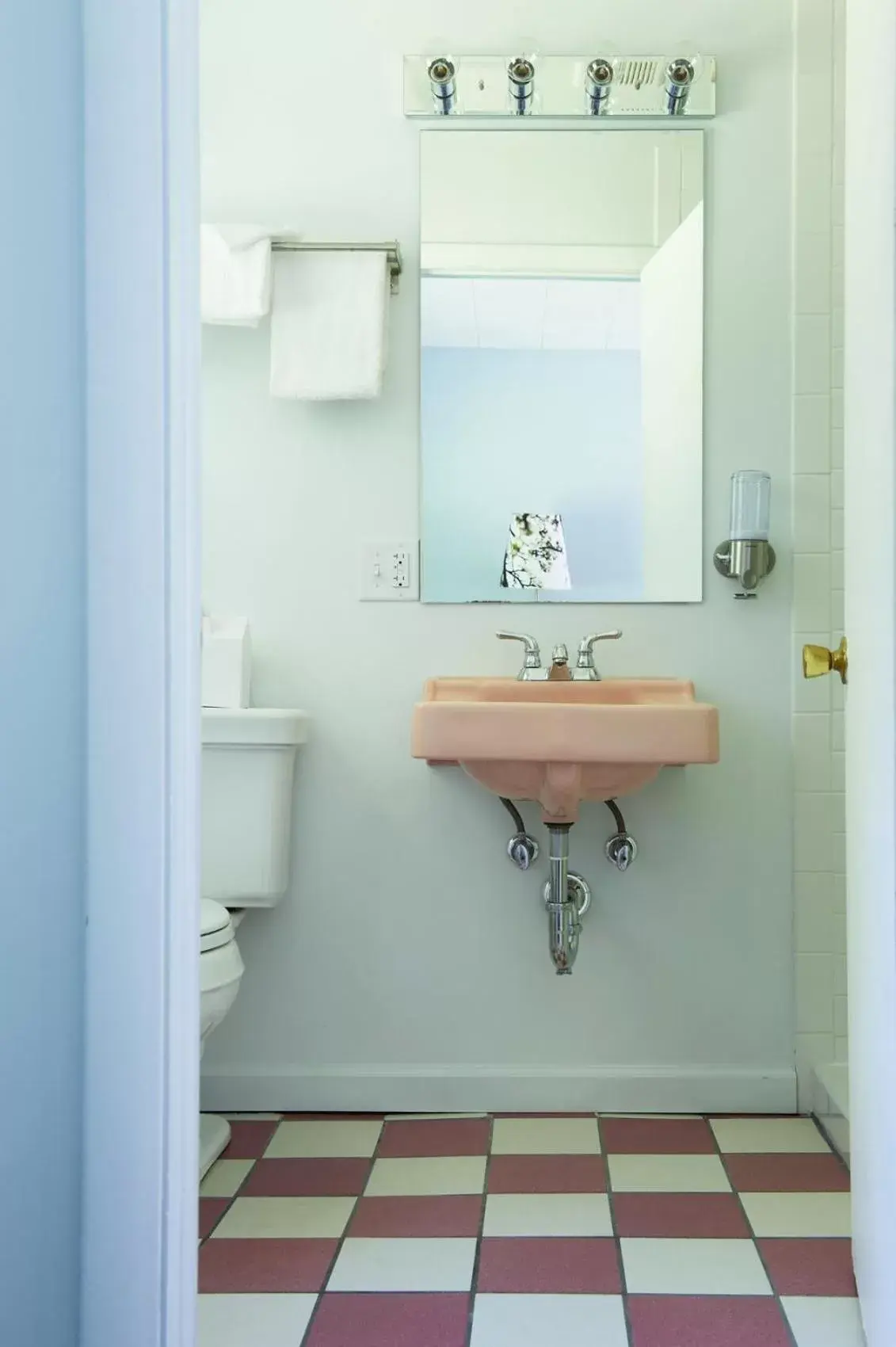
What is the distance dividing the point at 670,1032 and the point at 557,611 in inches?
33.5

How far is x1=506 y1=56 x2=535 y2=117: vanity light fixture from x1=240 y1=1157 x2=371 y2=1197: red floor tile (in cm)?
197

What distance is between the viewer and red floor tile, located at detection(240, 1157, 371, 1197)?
1843mm

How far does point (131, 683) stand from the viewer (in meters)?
1.02

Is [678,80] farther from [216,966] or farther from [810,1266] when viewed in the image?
[810,1266]

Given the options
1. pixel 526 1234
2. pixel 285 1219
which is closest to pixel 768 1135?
pixel 526 1234

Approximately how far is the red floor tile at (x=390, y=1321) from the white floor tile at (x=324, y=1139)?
508 mm

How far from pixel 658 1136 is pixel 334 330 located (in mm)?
1611

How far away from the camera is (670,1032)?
7.32 ft

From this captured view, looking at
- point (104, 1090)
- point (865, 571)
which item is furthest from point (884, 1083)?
point (104, 1090)

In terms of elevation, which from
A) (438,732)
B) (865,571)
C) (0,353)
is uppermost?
(0,353)

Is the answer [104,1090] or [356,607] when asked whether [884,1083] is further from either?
[356,607]

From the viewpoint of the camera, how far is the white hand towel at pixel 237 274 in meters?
2.13

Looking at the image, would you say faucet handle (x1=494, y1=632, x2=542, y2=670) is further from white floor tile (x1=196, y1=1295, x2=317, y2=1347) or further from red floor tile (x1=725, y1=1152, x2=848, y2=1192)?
white floor tile (x1=196, y1=1295, x2=317, y2=1347)

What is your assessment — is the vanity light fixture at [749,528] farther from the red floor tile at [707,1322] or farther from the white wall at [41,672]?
the white wall at [41,672]
